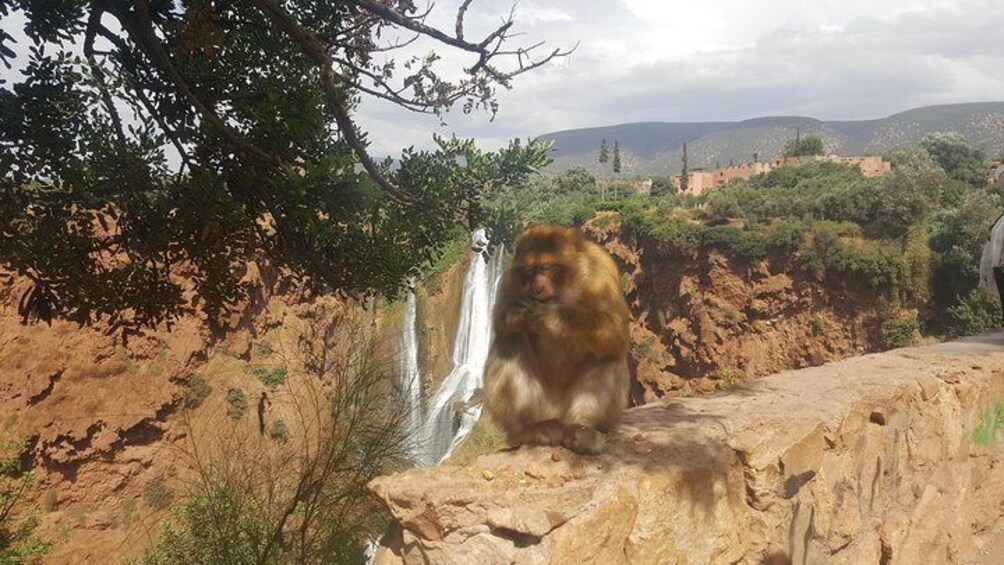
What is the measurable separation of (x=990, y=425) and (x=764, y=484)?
3.20 meters

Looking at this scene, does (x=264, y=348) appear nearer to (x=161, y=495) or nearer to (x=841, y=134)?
(x=161, y=495)

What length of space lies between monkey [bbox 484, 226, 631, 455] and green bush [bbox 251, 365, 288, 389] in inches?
379

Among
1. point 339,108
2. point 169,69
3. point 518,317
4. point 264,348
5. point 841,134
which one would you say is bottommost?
point 264,348

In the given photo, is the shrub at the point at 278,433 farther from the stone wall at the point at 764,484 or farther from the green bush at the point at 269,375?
the green bush at the point at 269,375

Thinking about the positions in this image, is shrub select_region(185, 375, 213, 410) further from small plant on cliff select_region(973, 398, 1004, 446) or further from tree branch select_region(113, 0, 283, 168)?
small plant on cliff select_region(973, 398, 1004, 446)

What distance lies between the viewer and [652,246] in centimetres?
2780

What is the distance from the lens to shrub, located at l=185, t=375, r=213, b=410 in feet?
52.1

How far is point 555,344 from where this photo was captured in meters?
3.58

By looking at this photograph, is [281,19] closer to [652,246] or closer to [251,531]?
[251,531]

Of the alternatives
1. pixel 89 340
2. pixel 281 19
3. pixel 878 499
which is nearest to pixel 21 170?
pixel 281 19

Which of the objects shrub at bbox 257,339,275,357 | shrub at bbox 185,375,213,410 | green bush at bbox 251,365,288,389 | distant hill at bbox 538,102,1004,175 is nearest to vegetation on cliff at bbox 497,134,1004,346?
shrub at bbox 257,339,275,357

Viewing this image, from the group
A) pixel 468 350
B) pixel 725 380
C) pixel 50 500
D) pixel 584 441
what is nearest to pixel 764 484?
pixel 584 441

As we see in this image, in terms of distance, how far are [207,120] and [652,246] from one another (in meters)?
25.6

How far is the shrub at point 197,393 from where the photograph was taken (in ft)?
52.1
